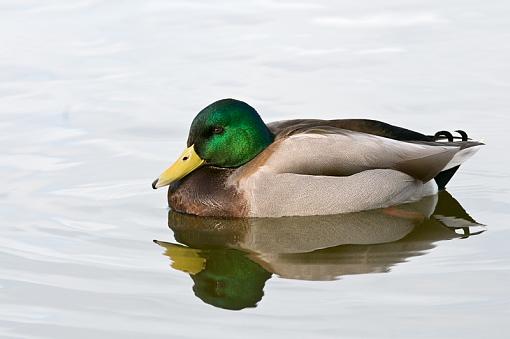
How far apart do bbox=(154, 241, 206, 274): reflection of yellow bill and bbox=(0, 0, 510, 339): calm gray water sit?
0.07ft

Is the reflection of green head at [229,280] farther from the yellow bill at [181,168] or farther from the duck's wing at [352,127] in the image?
the duck's wing at [352,127]

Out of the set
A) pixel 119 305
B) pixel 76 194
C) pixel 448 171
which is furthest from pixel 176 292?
pixel 448 171

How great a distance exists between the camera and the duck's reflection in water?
875 centimetres

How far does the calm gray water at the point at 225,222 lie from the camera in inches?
316

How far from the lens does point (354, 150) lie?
33.5 ft

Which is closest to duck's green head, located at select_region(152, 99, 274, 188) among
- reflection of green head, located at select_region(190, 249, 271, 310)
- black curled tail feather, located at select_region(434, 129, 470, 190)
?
reflection of green head, located at select_region(190, 249, 271, 310)

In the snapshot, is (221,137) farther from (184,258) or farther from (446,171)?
(446,171)

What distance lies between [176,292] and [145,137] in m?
3.39

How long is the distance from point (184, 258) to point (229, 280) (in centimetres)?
62

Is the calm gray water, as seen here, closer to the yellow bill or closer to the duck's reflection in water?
the duck's reflection in water

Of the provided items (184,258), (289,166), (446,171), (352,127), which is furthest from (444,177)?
(184,258)

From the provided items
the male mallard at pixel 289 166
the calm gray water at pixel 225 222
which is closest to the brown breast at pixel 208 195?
the male mallard at pixel 289 166

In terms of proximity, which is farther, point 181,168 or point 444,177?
point 444,177

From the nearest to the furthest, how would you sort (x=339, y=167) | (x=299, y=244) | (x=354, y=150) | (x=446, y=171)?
(x=299, y=244)
(x=339, y=167)
(x=354, y=150)
(x=446, y=171)
